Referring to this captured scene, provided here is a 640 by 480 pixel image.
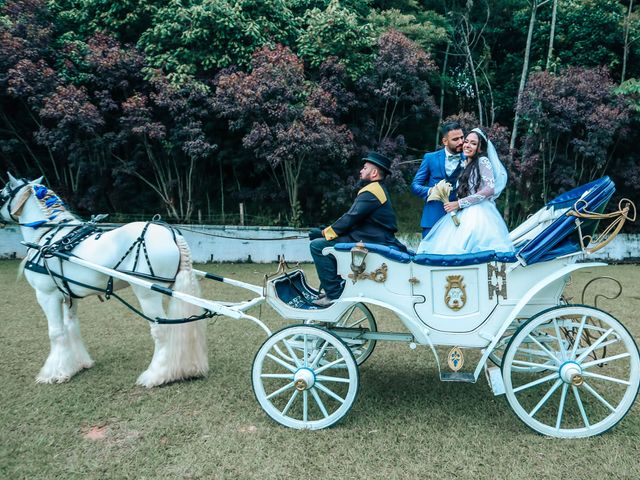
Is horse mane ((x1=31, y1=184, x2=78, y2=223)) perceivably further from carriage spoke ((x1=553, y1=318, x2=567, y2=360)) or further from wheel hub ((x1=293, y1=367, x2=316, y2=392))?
carriage spoke ((x1=553, y1=318, x2=567, y2=360))

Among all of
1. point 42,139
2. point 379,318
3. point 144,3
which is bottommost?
point 379,318

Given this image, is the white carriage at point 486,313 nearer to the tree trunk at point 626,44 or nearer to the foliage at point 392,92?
the foliage at point 392,92

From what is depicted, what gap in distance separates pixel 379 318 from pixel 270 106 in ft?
19.5

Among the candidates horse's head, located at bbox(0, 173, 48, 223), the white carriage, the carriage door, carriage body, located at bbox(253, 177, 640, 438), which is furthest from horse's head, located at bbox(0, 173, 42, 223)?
the carriage door

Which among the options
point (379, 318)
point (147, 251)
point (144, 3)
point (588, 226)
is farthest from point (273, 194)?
point (588, 226)

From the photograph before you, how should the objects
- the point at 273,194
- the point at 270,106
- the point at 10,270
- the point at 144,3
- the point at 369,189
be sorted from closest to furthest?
the point at 369,189
the point at 10,270
the point at 270,106
the point at 144,3
the point at 273,194

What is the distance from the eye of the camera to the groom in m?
3.71

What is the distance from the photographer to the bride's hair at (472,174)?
3154 millimetres

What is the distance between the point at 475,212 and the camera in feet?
10.00

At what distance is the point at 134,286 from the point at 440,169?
2.80 metres

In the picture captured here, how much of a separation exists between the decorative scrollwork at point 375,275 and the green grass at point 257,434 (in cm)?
96

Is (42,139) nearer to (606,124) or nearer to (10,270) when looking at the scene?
(10,270)

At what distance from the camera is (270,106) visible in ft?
32.0

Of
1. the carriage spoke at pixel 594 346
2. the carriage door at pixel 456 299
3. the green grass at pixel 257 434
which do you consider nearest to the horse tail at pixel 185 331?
the green grass at pixel 257 434
